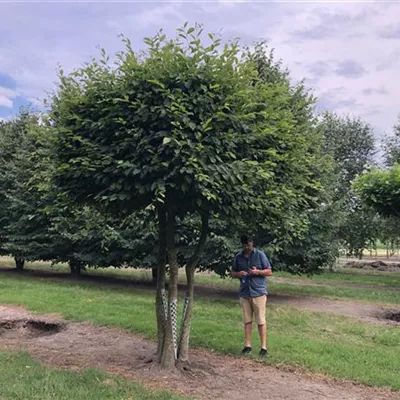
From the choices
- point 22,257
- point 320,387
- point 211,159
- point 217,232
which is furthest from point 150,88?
point 22,257

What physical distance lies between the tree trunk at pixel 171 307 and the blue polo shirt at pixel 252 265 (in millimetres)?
1390

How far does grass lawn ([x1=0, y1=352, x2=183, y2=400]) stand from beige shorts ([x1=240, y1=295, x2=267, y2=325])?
2.44 meters

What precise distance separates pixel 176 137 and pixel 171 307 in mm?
2434

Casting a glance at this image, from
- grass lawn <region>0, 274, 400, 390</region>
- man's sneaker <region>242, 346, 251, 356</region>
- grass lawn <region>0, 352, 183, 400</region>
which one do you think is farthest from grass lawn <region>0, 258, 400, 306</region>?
grass lawn <region>0, 352, 183, 400</region>

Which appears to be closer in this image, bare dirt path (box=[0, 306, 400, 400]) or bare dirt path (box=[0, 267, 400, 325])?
bare dirt path (box=[0, 306, 400, 400])

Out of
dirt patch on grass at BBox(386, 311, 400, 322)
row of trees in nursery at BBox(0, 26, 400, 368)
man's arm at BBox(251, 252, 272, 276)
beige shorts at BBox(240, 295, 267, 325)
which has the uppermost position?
row of trees in nursery at BBox(0, 26, 400, 368)

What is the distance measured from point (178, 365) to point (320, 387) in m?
1.84

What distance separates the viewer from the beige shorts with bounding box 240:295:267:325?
7.59m

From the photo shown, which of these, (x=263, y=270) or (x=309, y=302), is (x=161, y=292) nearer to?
(x=263, y=270)

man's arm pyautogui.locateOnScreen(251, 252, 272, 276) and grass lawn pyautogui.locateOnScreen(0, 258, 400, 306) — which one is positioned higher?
man's arm pyautogui.locateOnScreen(251, 252, 272, 276)

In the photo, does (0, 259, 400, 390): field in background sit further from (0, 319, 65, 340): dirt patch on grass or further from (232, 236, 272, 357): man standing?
(0, 319, 65, 340): dirt patch on grass

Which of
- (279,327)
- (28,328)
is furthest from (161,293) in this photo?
(28,328)

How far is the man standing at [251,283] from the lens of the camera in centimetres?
756

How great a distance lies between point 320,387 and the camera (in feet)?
20.1
